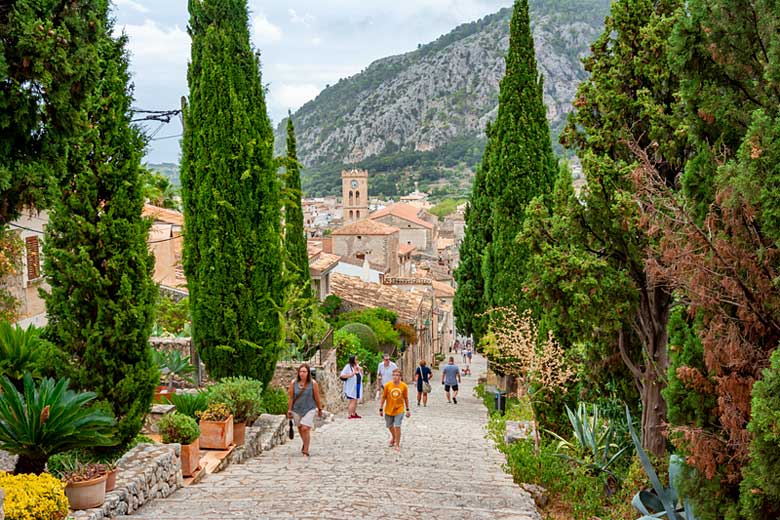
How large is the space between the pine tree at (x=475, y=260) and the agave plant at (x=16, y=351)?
16729 millimetres

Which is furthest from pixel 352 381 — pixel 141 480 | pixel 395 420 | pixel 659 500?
pixel 659 500

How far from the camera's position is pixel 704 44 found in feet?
19.4

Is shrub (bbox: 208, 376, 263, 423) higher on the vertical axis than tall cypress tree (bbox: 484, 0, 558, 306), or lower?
lower

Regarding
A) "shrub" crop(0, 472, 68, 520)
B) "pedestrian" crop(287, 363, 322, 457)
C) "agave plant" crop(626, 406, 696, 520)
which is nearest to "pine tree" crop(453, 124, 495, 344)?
"pedestrian" crop(287, 363, 322, 457)

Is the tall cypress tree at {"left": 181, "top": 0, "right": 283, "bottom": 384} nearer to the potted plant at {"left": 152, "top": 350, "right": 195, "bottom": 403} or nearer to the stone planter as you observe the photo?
the potted plant at {"left": 152, "top": 350, "right": 195, "bottom": 403}

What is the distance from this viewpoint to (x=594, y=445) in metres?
9.92

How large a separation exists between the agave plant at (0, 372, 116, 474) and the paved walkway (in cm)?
99

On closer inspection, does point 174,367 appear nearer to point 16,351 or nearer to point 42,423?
point 16,351

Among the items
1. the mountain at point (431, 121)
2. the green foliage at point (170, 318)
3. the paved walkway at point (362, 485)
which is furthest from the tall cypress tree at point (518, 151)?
the mountain at point (431, 121)

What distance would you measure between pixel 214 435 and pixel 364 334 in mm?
15080

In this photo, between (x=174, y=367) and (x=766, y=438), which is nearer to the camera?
(x=766, y=438)

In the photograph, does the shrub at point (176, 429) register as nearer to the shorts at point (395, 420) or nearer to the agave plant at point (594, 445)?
the shorts at point (395, 420)

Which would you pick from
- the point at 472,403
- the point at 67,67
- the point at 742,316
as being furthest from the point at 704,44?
the point at 472,403

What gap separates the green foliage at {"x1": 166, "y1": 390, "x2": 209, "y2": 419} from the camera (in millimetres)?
10320
